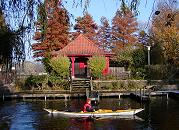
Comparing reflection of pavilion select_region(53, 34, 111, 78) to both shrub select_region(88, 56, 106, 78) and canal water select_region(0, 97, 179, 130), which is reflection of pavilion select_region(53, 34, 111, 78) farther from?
canal water select_region(0, 97, 179, 130)

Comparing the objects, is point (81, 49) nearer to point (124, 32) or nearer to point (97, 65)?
point (97, 65)

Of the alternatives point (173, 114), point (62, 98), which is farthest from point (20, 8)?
point (62, 98)

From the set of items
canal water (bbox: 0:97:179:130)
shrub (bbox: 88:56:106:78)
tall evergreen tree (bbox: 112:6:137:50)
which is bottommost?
canal water (bbox: 0:97:179:130)

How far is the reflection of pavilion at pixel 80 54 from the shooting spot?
43812 millimetres

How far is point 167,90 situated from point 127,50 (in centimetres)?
824

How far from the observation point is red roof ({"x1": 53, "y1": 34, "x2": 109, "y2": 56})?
4400cm

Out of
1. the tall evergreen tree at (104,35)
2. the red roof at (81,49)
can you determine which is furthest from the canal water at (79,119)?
the tall evergreen tree at (104,35)

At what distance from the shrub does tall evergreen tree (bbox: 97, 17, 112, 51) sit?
28.0 metres

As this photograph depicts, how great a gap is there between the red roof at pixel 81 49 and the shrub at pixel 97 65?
2048 millimetres

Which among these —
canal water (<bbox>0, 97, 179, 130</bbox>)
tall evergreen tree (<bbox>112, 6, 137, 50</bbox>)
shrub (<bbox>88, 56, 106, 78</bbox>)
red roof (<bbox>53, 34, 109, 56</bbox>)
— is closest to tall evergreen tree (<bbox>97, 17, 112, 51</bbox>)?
tall evergreen tree (<bbox>112, 6, 137, 50</bbox>)

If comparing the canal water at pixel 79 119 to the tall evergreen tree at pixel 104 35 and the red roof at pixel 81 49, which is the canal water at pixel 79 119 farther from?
the tall evergreen tree at pixel 104 35

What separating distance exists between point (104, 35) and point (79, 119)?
A: 45.0 m

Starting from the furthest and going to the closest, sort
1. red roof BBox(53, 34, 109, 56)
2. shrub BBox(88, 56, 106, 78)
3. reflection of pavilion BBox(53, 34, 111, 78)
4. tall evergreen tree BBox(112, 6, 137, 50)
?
tall evergreen tree BBox(112, 6, 137, 50) → red roof BBox(53, 34, 109, 56) → reflection of pavilion BBox(53, 34, 111, 78) → shrub BBox(88, 56, 106, 78)

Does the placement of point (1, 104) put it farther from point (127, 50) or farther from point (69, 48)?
point (127, 50)
